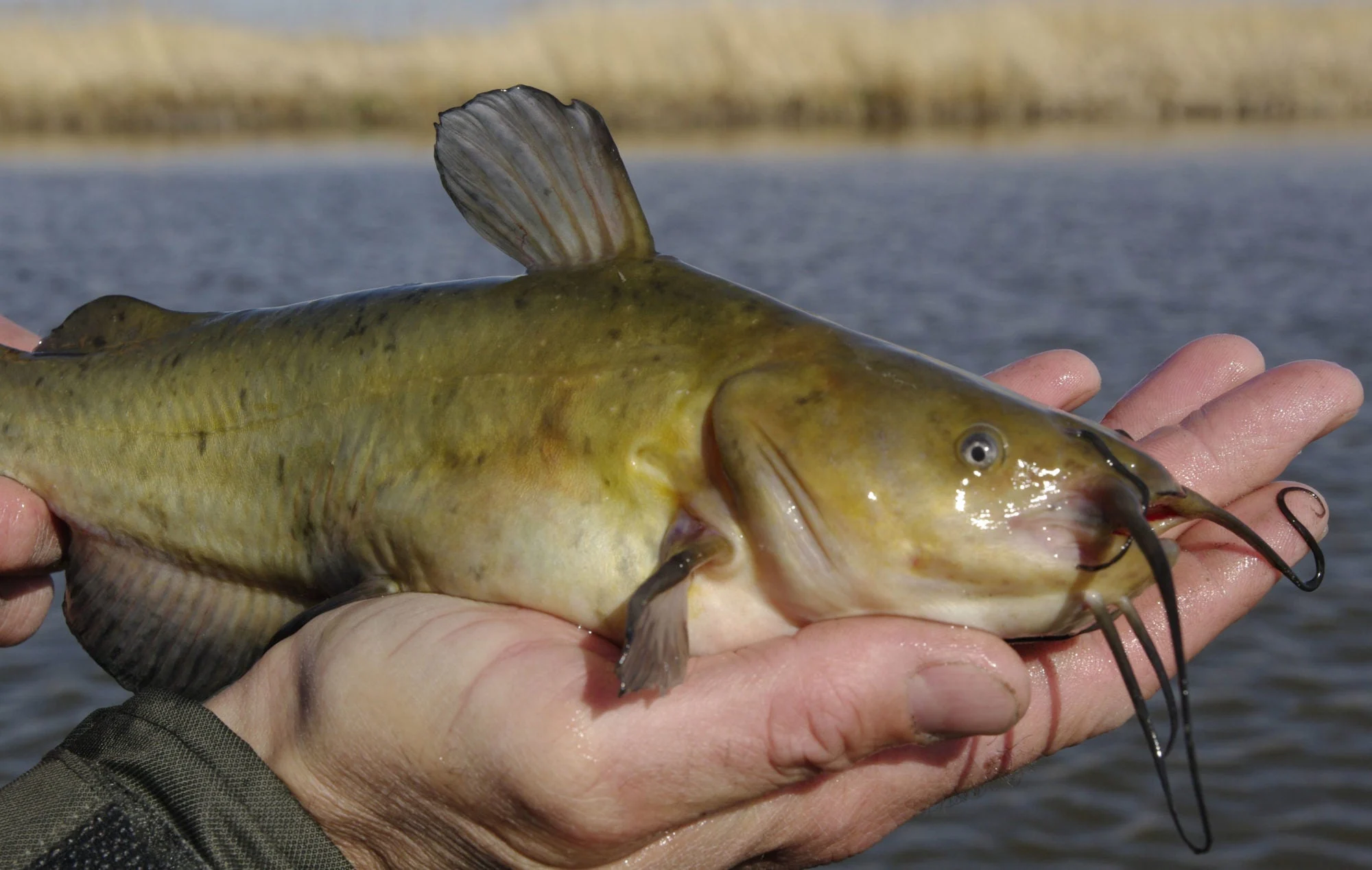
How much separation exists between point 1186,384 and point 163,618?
2.38 m

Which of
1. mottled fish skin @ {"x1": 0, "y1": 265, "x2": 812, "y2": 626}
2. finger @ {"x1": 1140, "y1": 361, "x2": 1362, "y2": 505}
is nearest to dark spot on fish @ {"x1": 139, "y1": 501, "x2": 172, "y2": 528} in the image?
mottled fish skin @ {"x1": 0, "y1": 265, "x2": 812, "y2": 626}

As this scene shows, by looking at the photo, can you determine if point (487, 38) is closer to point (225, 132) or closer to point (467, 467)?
point (225, 132)

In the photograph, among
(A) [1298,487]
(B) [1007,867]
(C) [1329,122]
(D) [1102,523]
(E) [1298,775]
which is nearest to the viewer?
(D) [1102,523]

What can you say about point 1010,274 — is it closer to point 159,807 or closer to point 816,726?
point 816,726

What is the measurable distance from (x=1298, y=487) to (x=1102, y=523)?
0.92 metres

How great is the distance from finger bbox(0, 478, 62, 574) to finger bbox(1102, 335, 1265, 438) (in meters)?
2.42

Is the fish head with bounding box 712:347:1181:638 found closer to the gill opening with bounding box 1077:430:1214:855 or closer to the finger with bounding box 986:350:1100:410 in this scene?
the gill opening with bounding box 1077:430:1214:855

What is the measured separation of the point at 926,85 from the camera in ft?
80.0

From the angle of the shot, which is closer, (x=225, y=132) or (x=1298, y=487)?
(x=1298, y=487)

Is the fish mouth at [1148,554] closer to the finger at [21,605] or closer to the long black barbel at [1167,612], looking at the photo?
the long black barbel at [1167,612]

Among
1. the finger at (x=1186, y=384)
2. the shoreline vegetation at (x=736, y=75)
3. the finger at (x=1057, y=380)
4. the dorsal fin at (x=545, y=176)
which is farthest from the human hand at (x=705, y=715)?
the shoreline vegetation at (x=736, y=75)

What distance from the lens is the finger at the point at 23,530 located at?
9.40 feet

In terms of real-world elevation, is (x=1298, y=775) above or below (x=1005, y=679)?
below

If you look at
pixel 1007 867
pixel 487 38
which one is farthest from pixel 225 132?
pixel 1007 867
